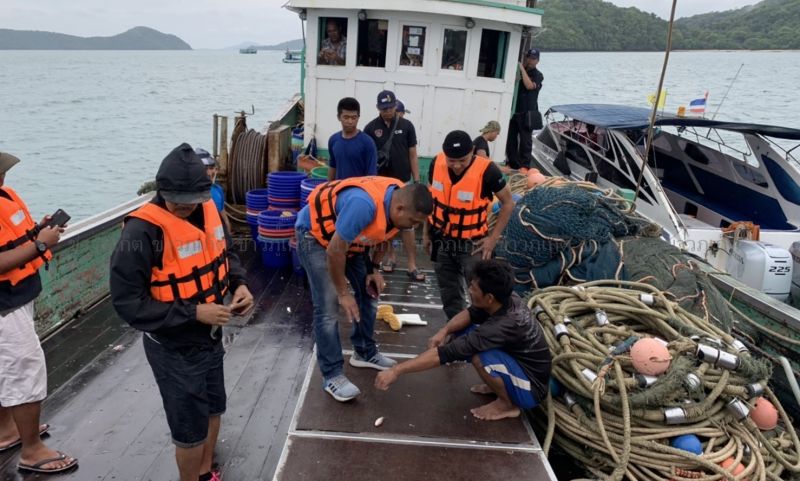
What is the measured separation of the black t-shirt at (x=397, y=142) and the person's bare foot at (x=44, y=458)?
3.62 m

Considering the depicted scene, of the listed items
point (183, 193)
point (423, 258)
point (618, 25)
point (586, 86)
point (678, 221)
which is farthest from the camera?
point (618, 25)

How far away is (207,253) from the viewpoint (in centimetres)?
243

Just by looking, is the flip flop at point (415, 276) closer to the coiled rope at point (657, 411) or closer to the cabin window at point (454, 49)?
the coiled rope at point (657, 411)

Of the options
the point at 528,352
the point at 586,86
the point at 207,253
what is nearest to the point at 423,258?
the point at 528,352

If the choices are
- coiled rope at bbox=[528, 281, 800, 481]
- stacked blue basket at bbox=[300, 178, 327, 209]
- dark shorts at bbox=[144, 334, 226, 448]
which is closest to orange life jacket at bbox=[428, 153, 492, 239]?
coiled rope at bbox=[528, 281, 800, 481]

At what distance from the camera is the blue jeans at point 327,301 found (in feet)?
10.3

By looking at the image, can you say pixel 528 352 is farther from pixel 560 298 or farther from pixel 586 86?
pixel 586 86

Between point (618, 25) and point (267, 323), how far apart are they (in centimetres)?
5863

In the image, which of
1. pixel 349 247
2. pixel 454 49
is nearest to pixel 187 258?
pixel 349 247

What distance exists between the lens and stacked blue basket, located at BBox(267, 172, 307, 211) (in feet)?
19.8

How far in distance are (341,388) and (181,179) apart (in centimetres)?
161

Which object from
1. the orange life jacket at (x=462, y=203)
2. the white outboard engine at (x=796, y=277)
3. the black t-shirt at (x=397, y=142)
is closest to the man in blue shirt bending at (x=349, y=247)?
the orange life jacket at (x=462, y=203)

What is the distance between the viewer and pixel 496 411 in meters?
3.23

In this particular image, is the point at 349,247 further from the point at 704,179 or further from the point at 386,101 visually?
the point at 704,179
